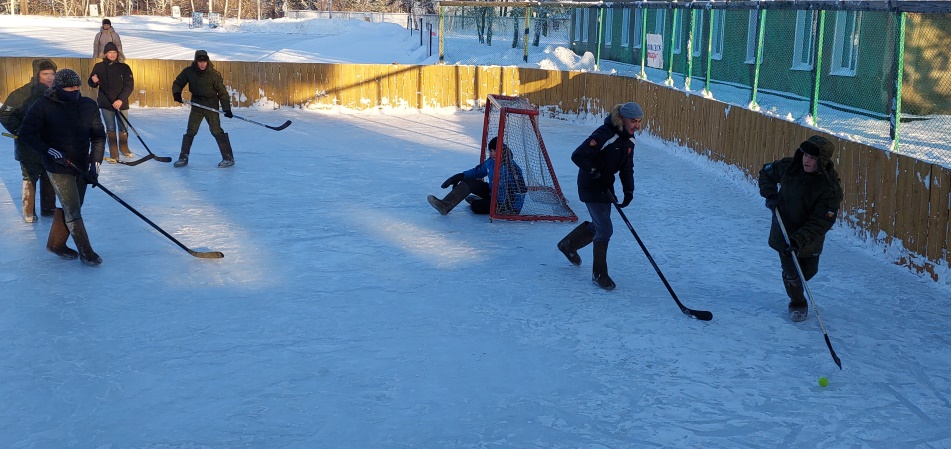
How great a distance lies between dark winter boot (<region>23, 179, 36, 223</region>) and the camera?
8.53m

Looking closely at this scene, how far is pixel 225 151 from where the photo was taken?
12.0 m

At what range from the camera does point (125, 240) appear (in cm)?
817

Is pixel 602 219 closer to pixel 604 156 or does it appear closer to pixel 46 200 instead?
pixel 604 156

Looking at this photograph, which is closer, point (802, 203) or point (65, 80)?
point (802, 203)

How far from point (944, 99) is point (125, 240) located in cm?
1251

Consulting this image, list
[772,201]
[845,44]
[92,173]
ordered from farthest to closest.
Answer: [845,44] < [92,173] < [772,201]

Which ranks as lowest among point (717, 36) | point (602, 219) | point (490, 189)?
point (490, 189)

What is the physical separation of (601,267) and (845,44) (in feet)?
37.4

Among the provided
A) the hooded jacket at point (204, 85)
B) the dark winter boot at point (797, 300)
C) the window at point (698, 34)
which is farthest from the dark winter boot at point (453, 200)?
the window at point (698, 34)

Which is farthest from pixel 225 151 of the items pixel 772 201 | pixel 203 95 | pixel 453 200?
pixel 772 201

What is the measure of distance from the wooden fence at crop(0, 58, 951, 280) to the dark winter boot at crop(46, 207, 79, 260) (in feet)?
22.0

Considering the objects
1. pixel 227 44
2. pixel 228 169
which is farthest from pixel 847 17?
pixel 227 44

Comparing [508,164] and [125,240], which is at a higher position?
[508,164]

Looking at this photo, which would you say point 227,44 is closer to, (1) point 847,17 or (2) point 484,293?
(1) point 847,17
